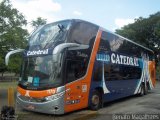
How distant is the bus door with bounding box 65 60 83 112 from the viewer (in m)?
11.1

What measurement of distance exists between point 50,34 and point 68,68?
186cm

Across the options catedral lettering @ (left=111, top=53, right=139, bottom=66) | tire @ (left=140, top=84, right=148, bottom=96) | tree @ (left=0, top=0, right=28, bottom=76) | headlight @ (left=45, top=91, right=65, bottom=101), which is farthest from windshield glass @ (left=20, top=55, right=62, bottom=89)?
tire @ (left=140, top=84, right=148, bottom=96)

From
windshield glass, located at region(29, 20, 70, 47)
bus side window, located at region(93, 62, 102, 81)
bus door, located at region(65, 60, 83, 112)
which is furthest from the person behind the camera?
bus side window, located at region(93, 62, 102, 81)

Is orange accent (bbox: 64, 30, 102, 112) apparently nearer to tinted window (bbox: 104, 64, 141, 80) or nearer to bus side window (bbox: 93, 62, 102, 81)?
bus side window (bbox: 93, 62, 102, 81)

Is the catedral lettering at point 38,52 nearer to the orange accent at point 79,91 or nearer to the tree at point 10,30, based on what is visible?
the orange accent at point 79,91

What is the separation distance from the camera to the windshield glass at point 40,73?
1085 centimetres

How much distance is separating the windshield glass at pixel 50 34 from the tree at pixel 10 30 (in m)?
5.88

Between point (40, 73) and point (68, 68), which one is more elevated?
point (68, 68)

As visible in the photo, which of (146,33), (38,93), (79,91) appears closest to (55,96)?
(38,93)

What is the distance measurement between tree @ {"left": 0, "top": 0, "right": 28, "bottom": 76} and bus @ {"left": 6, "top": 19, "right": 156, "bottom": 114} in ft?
19.5

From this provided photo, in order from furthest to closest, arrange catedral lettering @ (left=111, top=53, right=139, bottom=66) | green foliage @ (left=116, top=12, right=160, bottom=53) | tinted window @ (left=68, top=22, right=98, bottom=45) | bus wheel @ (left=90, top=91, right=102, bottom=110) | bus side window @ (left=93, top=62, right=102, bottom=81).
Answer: green foliage @ (left=116, top=12, right=160, bottom=53) → catedral lettering @ (left=111, top=53, right=139, bottom=66) → bus side window @ (left=93, top=62, right=102, bottom=81) → bus wheel @ (left=90, top=91, right=102, bottom=110) → tinted window @ (left=68, top=22, right=98, bottom=45)

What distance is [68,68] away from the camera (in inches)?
441

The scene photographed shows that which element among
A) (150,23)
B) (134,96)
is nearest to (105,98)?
(134,96)

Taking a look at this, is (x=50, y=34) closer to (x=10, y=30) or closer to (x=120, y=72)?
(x=120, y=72)
